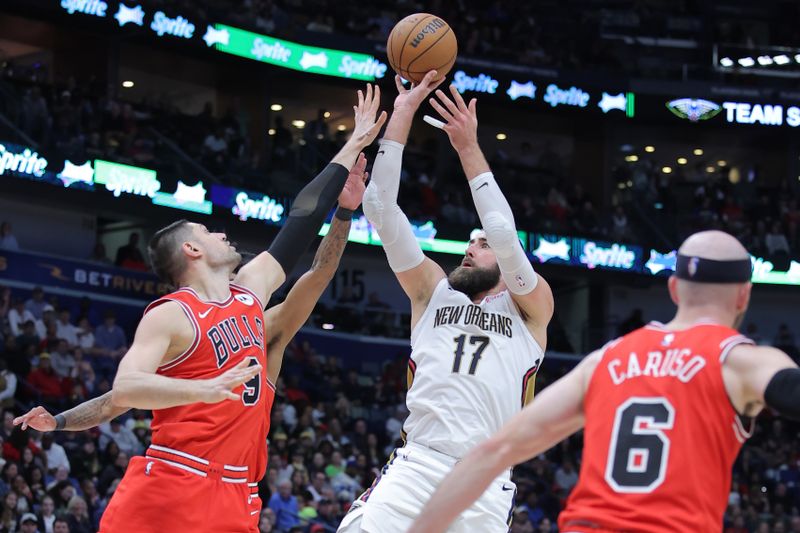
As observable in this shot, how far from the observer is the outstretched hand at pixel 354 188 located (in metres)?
7.23

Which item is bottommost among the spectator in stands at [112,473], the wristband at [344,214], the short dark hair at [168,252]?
the spectator in stands at [112,473]

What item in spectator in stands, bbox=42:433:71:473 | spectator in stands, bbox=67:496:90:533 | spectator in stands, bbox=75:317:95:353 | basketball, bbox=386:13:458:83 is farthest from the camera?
spectator in stands, bbox=75:317:95:353

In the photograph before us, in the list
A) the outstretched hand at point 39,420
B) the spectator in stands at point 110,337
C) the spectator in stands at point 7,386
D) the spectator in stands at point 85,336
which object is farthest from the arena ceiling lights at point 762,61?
the outstretched hand at point 39,420

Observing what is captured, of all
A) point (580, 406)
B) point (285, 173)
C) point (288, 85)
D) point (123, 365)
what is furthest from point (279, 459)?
point (288, 85)

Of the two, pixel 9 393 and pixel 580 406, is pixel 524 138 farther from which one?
pixel 580 406

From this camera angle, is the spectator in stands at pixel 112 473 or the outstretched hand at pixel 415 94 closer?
the outstretched hand at pixel 415 94

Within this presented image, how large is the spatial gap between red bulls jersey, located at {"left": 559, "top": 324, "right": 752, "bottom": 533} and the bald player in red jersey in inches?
70.5

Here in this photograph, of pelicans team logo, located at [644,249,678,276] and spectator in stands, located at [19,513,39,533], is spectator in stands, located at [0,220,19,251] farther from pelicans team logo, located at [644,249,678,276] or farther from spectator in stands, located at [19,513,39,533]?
pelicans team logo, located at [644,249,678,276]

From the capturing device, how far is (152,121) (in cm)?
2508

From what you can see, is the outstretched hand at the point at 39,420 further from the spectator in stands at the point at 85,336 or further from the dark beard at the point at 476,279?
the spectator in stands at the point at 85,336

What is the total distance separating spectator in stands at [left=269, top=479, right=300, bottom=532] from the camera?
53.3 ft

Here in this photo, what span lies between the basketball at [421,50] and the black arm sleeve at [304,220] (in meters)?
1.29

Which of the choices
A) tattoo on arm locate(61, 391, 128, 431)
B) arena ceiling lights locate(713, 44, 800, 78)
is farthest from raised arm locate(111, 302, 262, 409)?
arena ceiling lights locate(713, 44, 800, 78)

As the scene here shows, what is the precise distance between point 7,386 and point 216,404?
1159cm
